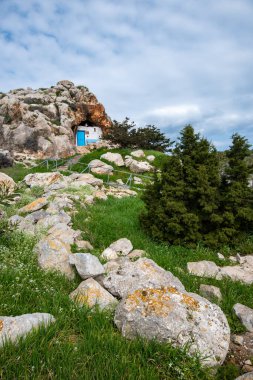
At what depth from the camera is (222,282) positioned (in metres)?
6.01

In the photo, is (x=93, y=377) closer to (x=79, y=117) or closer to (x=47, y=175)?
(x=47, y=175)

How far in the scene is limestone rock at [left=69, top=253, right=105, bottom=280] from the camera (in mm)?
4907

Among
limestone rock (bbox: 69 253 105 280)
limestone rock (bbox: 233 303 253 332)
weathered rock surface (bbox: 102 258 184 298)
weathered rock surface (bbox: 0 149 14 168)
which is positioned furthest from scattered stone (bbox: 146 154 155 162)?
limestone rock (bbox: 233 303 253 332)

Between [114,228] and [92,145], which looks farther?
[92,145]

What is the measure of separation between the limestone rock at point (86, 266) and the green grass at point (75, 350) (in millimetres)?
621

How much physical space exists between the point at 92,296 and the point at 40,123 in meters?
34.0

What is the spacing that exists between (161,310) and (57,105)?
138 ft

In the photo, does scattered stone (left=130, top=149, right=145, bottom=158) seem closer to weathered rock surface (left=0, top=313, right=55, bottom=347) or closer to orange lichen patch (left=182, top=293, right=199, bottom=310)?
orange lichen patch (left=182, top=293, right=199, bottom=310)

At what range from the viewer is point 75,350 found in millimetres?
3098

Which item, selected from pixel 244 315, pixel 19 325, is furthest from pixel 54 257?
pixel 244 315

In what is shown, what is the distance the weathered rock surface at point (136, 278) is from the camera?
179 inches

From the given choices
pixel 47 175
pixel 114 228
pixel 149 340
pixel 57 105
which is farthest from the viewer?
pixel 57 105

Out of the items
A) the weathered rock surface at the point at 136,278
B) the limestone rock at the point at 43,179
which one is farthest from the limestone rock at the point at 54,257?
the limestone rock at the point at 43,179

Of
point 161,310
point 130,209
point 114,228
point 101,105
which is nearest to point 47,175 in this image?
point 130,209
